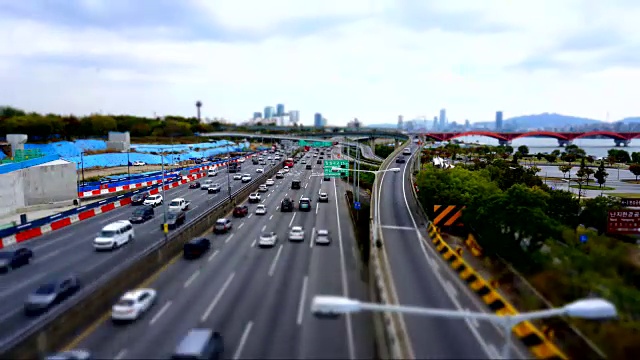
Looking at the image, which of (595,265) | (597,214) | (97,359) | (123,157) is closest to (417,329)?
(595,265)

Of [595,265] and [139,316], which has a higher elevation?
[595,265]

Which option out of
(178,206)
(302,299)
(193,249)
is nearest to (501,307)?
(302,299)

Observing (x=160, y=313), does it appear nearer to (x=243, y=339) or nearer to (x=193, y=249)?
(x=243, y=339)

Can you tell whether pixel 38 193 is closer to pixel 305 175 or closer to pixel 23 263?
pixel 23 263

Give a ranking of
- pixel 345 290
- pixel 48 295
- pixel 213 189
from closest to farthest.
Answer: pixel 48 295
pixel 345 290
pixel 213 189

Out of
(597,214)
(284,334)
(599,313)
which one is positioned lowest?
(284,334)

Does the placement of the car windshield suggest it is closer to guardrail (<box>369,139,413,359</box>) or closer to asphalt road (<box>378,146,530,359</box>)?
guardrail (<box>369,139,413,359</box>)
